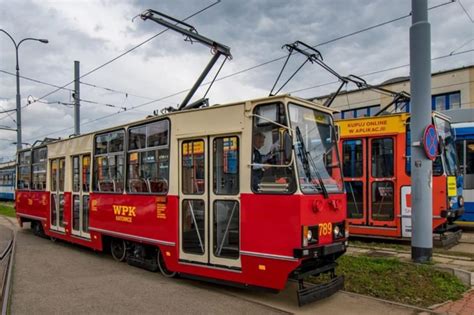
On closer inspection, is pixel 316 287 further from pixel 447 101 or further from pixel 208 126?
pixel 447 101

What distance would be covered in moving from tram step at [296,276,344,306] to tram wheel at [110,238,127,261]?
4.63 metres

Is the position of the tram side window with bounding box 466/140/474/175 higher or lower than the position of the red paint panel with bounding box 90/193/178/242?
higher

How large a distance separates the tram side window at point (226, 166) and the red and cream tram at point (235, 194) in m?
0.02

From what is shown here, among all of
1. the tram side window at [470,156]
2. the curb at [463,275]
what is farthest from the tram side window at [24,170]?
the tram side window at [470,156]

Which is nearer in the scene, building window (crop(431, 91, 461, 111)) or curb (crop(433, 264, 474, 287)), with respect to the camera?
curb (crop(433, 264, 474, 287))

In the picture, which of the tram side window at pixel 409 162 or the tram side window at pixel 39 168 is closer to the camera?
the tram side window at pixel 409 162

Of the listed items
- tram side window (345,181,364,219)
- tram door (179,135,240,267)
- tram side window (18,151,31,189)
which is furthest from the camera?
tram side window (18,151,31,189)

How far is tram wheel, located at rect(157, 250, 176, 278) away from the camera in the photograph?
7.62 meters

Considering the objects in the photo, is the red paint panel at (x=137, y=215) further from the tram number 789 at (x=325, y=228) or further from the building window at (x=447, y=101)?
the building window at (x=447, y=101)

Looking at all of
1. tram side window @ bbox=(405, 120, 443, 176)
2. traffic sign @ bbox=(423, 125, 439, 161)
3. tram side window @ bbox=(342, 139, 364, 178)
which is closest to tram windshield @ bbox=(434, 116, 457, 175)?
tram side window @ bbox=(405, 120, 443, 176)

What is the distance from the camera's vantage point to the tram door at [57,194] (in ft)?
39.0

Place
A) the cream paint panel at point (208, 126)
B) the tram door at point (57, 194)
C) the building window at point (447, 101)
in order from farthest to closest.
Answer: the building window at point (447, 101) → the tram door at point (57, 194) → the cream paint panel at point (208, 126)

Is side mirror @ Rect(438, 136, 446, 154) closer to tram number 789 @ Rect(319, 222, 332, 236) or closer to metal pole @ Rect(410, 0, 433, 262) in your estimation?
metal pole @ Rect(410, 0, 433, 262)

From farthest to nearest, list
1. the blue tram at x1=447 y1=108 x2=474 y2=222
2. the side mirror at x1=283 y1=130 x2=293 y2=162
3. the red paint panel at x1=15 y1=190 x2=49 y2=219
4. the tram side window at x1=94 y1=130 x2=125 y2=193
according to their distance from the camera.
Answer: the red paint panel at x1=15 y1=190 x2=49 y2=219 → the blue tram at x1=447 y1=108 x2=474 y2=222 → the tram side window at x1=94 y1=130 x2=125 y2=193 → the side mirror at x1=283 y1=130 x2=293 y2=162
